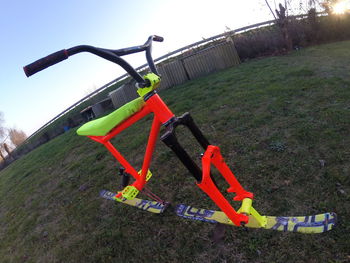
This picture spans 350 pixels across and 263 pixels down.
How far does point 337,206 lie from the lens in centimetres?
261

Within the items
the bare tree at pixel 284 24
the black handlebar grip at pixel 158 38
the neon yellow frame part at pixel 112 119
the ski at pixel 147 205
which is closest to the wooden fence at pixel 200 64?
the bare tree at pixel 284 24

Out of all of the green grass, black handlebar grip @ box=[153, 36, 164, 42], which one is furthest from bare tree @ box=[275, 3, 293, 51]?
black handlebar grip @ box=[153, 36, 164, 42]

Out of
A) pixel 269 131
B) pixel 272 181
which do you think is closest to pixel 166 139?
pixel 272 181

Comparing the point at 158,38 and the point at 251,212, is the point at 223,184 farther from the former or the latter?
the point at 158,38

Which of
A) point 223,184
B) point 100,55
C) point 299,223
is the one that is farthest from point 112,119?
point 299,223

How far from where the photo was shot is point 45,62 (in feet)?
6.34

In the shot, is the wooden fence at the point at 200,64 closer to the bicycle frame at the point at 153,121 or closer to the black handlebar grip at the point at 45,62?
the bicycle frame at the point at 153,121

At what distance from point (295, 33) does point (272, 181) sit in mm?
11911

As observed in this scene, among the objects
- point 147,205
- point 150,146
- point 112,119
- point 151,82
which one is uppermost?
point 151,82

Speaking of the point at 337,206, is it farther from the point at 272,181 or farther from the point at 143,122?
the point at 143,122

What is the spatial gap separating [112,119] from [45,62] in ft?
3.98

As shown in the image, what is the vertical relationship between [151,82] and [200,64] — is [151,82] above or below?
above

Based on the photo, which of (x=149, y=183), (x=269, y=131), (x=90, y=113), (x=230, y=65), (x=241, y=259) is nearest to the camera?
(x=241, y=259)

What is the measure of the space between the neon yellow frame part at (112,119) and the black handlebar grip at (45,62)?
3.25ft
